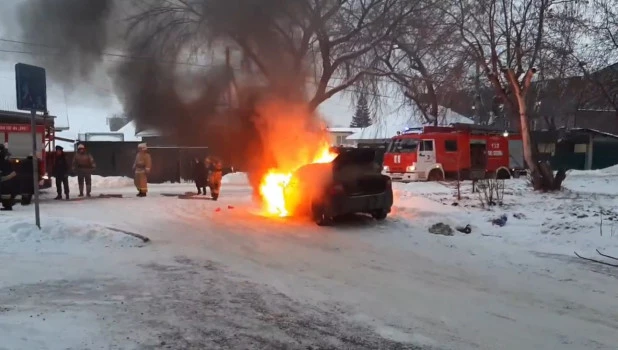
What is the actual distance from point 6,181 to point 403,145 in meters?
15.1

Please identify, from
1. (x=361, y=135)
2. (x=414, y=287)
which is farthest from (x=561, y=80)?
(x=361, y=135)

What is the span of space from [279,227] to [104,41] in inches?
256

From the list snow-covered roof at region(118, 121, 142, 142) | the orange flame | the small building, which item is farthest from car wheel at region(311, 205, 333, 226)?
the small building

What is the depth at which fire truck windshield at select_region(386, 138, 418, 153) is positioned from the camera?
2294 cm

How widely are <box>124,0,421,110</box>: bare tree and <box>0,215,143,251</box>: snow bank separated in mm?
6759

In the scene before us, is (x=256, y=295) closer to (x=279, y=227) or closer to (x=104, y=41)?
(x=279, y=227)

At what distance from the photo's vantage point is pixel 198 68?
1502 centimetres

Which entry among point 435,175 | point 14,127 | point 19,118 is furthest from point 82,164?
point 435,175

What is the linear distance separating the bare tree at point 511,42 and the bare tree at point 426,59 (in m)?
0.63

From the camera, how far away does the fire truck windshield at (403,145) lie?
2294 cm

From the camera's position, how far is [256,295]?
5.82 meters

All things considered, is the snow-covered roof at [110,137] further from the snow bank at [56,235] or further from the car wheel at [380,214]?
the snow bank at [56,235]

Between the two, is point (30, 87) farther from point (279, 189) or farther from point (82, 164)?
point (82, 164)

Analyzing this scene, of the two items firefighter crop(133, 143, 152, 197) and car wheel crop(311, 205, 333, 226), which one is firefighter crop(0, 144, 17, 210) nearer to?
firefighter crop(133, 143, 152, 197)
